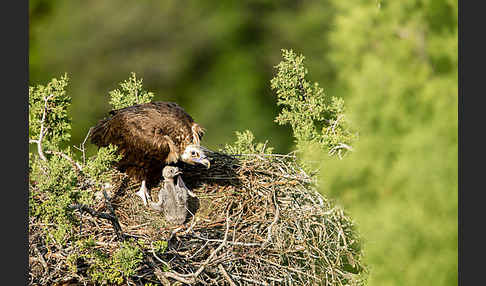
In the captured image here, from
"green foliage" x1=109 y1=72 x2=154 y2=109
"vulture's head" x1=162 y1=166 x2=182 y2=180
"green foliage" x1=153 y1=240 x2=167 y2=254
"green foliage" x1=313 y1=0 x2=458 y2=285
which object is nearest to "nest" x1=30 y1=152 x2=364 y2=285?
"green foliage" x1=153 y1=240 x2=167 y2=254

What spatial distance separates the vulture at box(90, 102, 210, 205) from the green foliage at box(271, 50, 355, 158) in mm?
646

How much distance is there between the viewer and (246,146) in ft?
14.1

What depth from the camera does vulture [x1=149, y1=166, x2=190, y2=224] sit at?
148 inches

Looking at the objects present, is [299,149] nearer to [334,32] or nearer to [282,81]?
[282,81]

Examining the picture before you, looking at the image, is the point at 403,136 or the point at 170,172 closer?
the point at 403,136

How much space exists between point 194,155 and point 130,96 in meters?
0.97

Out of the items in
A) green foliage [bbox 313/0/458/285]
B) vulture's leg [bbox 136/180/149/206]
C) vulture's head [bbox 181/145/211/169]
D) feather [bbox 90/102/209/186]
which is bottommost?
green foliage [bbox 313/0/458/285]

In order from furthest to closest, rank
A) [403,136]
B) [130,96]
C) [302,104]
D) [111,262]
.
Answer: [130,96]
[302,104]
[111,262]
[403,136]

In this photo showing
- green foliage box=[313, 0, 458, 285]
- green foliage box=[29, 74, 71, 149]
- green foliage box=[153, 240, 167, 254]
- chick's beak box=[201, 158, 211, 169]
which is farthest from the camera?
chick's beak box=[201, 158, 211, 169]

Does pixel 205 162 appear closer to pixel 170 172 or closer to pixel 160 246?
pixel 170 172

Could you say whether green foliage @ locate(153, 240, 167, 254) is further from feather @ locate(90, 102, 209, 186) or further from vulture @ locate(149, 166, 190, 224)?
feather @ locate(90, 102, 209, 186)

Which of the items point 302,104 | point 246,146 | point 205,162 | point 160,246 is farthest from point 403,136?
point 246,146

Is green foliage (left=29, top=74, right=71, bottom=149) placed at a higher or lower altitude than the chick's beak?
higher

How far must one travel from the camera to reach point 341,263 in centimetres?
327
